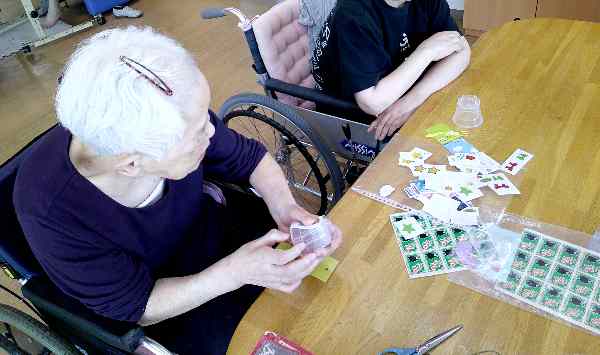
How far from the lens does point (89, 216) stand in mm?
943

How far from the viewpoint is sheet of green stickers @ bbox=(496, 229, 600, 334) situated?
859 mm

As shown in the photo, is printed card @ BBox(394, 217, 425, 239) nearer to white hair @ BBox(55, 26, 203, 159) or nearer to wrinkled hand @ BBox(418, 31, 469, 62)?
white hair @ BBox(55, 26, 203, 159)

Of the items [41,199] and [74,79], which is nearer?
[74,79]

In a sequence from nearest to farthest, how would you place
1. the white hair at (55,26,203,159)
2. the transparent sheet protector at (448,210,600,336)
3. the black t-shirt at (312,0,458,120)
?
the white hair at (55,26,203,159)
the transparent sheet protector at (448,210,600,336)
the black t-shirt at (312,0,458,120)

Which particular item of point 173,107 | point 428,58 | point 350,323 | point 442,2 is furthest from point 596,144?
point 173,107

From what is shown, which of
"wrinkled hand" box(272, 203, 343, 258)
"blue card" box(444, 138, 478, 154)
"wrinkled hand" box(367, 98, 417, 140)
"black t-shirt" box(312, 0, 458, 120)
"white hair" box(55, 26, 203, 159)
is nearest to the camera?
"white hair" box(55, 26, 203, 159)

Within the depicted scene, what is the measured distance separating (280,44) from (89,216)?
1027 millimetres

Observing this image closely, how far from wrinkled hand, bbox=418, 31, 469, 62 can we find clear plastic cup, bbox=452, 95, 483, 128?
185mm

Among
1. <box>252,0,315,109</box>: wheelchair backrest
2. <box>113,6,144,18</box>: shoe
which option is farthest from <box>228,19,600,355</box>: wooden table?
<box>113,6,144,18</box>: shoe

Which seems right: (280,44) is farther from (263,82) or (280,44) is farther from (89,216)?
(89,216)

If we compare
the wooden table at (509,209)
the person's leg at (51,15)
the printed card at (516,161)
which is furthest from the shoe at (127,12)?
the printed card at (516,161)

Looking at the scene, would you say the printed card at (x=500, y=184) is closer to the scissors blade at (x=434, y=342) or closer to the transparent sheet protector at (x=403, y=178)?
the transparent sheet protector at (x=403, y=178)

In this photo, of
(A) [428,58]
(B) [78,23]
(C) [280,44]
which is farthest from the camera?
(B) [78,23]

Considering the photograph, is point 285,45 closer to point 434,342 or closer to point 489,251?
point 489,251
